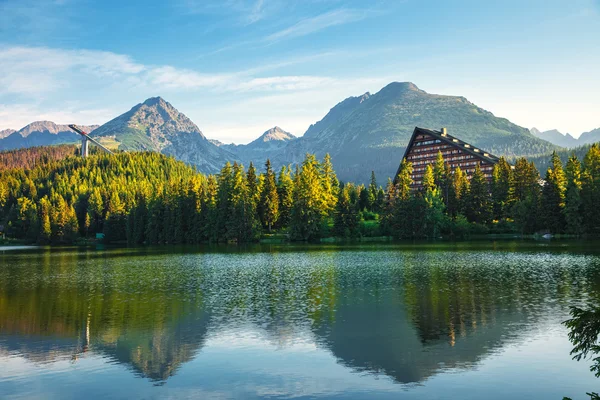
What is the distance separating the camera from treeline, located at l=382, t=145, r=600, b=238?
97.4 m

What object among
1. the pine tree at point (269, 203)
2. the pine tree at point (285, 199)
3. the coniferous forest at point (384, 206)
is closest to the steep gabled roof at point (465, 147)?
the coniferous forest at point (384, 206)

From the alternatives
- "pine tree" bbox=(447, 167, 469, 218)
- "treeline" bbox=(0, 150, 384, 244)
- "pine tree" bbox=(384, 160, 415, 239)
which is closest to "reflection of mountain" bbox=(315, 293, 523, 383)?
"pine tree" bbox=(384, 160, 415, 239)

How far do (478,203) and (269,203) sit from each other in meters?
48.2

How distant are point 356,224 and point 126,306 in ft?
285

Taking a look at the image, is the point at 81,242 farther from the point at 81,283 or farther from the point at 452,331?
the point at 452,331

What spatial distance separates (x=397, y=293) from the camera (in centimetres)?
3762

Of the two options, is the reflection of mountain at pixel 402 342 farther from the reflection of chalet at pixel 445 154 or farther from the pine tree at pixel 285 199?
the reflection of chalet at pixel 445 154

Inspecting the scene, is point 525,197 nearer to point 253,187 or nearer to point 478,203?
point 478,203

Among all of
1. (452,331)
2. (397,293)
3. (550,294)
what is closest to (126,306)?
(397,293)

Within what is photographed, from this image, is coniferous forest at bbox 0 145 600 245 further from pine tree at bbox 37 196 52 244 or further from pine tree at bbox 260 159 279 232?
pine tree at bbox 37 196 52 244

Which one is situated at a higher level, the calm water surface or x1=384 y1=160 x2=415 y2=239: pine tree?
x1=384 y1=160 x2=415 y2=239: pine tree

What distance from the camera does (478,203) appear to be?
115 meters

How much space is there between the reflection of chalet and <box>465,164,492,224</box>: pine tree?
34823 millimetres

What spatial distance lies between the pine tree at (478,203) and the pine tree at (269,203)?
1754 inches
